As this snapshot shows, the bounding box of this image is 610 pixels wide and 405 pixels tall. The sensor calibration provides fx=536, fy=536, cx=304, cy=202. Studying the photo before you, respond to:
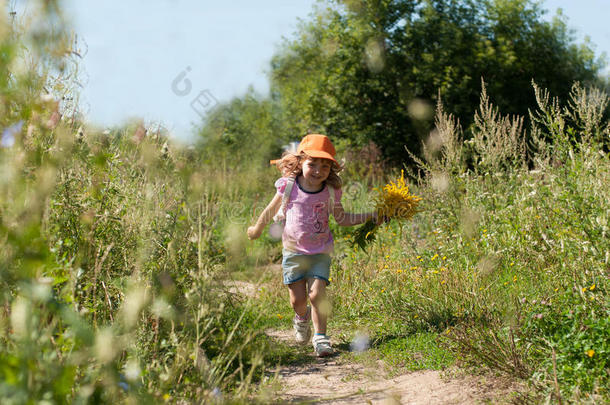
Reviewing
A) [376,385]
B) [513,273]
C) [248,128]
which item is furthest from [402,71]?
[376,385]

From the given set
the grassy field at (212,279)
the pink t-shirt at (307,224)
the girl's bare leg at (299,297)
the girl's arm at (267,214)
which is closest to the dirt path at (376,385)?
the grassy field at (212,279)

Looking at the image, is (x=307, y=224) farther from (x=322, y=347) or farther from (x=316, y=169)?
(x=322, y=347)

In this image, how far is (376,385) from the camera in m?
3.30

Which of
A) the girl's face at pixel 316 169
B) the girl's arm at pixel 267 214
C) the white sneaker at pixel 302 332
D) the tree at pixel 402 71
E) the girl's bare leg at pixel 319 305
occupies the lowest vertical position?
the white sneaker at pixel 302 332

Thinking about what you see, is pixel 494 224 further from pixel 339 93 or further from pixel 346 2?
pixel 346 2

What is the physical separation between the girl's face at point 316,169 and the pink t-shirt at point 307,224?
0.39ft

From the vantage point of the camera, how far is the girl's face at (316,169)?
4289 mm

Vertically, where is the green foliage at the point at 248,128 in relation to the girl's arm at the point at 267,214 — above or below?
above

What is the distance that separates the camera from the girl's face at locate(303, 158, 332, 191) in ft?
14.1

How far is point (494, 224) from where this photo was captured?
213 inches

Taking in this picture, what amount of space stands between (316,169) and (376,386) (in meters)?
1.74

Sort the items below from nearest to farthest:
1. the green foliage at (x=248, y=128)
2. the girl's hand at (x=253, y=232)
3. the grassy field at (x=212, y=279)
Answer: the grassy field at (x=212, y=279) < the girl's hand at (x=253, y=232) < the green foliage at (x=248, y=128)

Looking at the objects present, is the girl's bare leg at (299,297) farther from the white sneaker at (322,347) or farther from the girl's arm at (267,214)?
the girl's arm at (267,214)

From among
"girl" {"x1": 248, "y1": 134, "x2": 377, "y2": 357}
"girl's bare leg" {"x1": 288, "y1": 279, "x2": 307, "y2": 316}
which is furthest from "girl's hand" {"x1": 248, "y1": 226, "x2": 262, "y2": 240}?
"girl's bare leg" {"x1": 288, "y1": 279, "x2": 307, "y2": 316}
